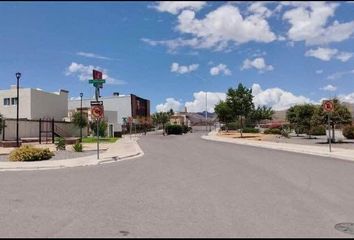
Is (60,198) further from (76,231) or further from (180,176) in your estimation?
(180,176)

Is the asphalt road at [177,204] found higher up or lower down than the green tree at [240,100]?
lower down

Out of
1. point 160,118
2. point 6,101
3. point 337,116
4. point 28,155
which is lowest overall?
point 28,155

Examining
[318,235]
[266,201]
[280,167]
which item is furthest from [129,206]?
[280,167]

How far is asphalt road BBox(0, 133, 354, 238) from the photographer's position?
7.36m

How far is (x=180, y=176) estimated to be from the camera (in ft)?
48.6

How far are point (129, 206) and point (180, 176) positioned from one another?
5458 mm

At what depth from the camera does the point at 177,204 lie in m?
9.64

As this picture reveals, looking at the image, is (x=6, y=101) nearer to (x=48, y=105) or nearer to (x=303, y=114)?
(x=48, y=105)

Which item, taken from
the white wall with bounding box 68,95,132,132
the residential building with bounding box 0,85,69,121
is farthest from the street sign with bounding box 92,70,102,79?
the white wall with bounding box 68,95,132,132

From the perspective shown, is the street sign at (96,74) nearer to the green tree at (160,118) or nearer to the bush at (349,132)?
the bush at (349,132)

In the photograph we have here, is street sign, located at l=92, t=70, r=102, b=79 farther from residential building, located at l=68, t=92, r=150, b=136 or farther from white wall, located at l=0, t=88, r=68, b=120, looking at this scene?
residential building, located at l=68, t=92, r=150, b=136

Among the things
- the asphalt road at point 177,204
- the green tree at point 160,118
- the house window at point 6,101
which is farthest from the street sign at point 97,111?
the green tree at point 160,118

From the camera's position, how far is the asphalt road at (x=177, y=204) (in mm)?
7363

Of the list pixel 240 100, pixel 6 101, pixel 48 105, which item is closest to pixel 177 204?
pixel 240 100
